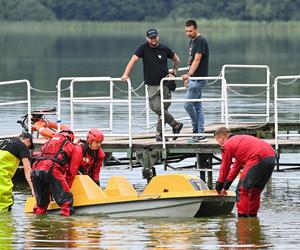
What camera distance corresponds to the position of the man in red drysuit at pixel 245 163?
17.8m

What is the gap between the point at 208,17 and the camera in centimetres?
12938

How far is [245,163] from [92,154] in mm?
2219

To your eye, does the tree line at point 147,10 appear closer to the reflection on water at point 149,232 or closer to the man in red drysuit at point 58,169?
the reflection on water at point 149,232

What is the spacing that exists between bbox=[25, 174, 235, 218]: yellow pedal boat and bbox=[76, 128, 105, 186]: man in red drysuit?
0.47 m

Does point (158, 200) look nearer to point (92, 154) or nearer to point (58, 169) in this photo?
point (92, 154)

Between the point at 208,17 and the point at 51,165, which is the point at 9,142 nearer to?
the point at 51,165

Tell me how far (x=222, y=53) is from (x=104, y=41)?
2964 centimetres

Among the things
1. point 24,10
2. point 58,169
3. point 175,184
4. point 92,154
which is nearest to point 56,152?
point 58,169

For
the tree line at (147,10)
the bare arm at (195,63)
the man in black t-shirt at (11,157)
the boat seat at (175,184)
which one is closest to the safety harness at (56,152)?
the man in black t-shirt at (11,157)

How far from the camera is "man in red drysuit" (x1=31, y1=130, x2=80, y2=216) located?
18.1m

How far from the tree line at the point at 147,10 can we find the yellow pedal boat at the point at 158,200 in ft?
351

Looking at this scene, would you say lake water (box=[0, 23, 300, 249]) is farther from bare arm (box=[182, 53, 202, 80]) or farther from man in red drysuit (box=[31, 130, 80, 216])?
bare arm (box=[182, 53, 202, 80])

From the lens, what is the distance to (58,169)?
59.6 feet

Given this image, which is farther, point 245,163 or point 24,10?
point 24,10
